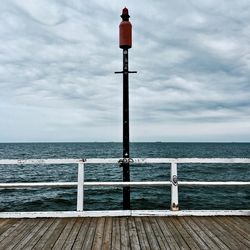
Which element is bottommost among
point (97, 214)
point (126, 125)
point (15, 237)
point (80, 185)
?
point (15, 237)

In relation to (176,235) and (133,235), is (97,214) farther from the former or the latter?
(176,235)

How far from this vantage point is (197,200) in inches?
792

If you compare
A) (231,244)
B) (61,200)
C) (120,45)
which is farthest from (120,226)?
(61,200)

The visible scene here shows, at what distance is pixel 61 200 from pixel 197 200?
9.06 metres

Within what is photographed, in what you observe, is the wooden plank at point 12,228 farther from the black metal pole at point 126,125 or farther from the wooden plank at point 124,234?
the black metal pole at point 126,125

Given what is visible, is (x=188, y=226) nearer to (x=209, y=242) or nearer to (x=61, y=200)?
(x=209, y=242)

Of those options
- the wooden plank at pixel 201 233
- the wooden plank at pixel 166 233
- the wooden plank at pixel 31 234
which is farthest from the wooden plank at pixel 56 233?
the wooden plank at pixel 201 233

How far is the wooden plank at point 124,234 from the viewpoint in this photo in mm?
4529

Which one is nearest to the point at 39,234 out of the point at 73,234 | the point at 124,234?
the point at 73,234

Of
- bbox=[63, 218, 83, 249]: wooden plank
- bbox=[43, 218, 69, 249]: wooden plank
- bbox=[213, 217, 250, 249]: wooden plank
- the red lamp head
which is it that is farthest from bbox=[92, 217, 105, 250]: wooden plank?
the red lamp head

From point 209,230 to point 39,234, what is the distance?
2927mm

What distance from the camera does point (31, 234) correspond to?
506cm

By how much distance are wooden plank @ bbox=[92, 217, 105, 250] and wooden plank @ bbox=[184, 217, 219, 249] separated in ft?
5.33

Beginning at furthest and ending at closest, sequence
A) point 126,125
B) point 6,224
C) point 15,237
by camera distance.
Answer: point 126,125 < point 6,224 < point 15,237
